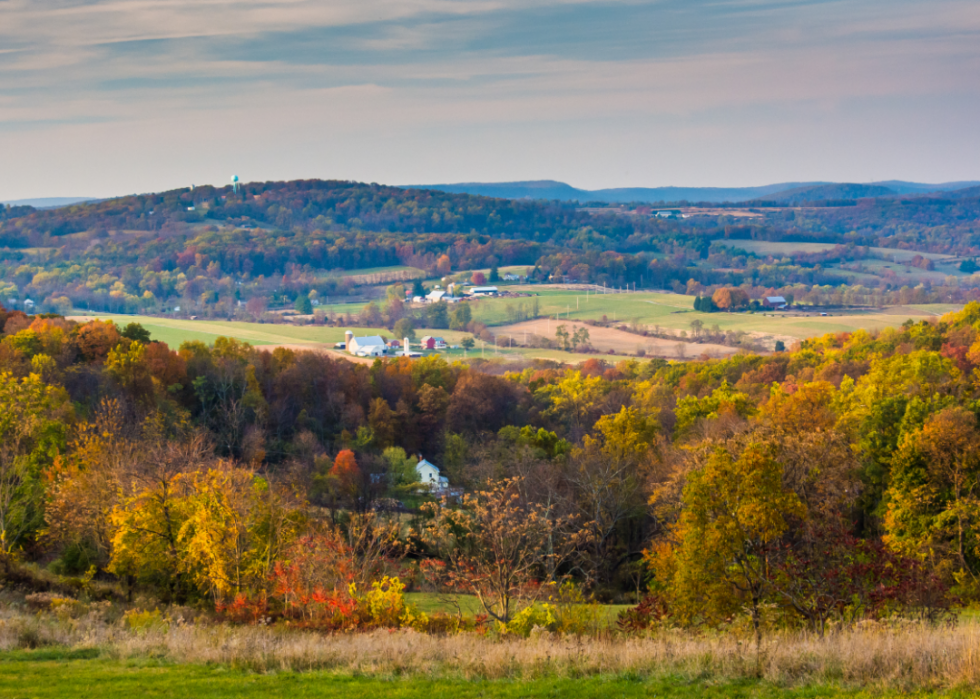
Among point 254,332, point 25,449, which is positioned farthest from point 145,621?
point 254,332

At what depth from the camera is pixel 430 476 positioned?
51.6 metres

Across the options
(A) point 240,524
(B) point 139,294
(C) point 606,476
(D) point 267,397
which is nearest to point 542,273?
(B) point 139,294

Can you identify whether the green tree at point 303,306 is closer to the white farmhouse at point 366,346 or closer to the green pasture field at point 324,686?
the white farmhouse at point 366,346

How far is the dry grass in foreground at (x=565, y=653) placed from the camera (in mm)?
10344

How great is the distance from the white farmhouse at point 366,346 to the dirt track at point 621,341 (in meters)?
20.3

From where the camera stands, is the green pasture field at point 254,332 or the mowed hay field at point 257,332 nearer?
the mowed hay field at point 257,332

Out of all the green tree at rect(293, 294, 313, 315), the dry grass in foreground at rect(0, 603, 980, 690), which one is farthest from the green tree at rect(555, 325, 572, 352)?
the dry grass in foreground at rect(0, 603, 980, 690)

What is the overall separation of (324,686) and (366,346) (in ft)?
308

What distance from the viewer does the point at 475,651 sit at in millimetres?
12422

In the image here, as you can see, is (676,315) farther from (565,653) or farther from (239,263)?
(565,653)

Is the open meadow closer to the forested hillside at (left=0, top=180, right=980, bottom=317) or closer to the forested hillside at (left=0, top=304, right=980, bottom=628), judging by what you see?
the forested hillside at (left=0, top=180, right=980, bottom=317)

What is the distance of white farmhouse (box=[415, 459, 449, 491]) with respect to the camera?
49528 mm

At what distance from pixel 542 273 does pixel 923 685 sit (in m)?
169

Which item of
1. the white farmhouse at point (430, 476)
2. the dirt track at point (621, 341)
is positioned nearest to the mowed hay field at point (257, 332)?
the dirt track at point (621, 341)
